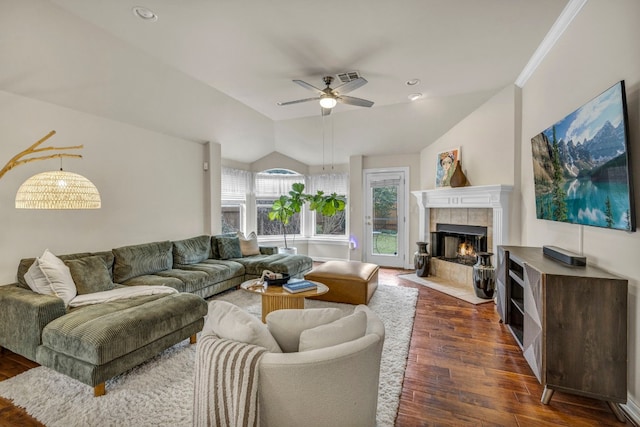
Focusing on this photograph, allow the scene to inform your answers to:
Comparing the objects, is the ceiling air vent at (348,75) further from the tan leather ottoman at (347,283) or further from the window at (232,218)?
the window at (232,218)

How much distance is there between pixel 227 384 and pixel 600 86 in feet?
10.1

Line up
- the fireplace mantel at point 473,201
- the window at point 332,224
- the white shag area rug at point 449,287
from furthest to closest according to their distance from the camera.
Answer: the window at point 332,224 → the white shag area rug at point 449,287 → the fireplace mantel at point 473,201

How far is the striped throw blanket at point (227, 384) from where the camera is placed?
128 cm

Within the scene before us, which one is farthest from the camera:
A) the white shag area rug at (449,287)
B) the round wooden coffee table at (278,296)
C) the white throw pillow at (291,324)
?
the white shag area rug at (449,287)

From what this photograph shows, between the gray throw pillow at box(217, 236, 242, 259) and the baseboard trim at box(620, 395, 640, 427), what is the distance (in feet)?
15.4

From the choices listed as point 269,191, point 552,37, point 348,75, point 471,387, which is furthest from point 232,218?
point 552,37

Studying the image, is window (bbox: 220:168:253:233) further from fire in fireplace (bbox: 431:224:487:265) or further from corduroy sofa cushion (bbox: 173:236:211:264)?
fire in fireplace (bbox: 431:224:487:265)

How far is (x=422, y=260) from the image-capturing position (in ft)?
17.4

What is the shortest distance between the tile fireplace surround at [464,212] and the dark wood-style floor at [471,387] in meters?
1.45

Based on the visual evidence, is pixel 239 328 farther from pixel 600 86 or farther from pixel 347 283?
pixel 600 86

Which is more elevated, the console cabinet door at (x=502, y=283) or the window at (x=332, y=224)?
the window at (x=332, y=224)

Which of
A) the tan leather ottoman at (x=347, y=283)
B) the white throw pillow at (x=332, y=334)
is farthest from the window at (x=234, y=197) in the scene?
the white throw pillow at (x=332, y=334)

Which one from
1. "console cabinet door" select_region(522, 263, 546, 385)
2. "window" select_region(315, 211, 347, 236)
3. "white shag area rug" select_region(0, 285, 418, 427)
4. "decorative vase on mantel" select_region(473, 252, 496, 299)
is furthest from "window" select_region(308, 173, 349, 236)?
"console cabinet door" select_region(522, 263, 546, 385)

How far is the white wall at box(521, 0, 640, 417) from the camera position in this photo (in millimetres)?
1830
